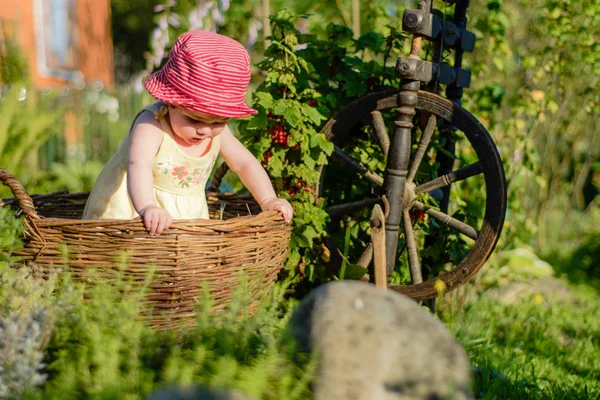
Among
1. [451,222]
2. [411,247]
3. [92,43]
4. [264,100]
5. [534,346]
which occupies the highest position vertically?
[92,43]

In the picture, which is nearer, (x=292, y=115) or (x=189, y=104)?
(x=189, y=104)

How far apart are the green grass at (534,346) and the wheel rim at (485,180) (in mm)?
345

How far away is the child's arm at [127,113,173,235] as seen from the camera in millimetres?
2139

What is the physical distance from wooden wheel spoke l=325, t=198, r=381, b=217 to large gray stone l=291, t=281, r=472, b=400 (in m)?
1.26

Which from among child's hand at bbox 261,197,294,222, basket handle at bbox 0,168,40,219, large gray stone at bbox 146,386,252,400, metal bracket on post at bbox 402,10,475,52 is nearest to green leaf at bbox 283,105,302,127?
child's hand at bbox 261,197,294,222

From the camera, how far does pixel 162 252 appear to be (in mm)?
2154

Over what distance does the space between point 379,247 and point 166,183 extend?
96 cm

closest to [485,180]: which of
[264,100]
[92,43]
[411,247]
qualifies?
[411,247]

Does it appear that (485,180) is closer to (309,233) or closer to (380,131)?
(380,131)

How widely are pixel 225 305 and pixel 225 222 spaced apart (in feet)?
A: 1.03

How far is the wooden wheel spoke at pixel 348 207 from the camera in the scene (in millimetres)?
2881

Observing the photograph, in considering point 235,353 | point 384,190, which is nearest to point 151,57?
point 384,190

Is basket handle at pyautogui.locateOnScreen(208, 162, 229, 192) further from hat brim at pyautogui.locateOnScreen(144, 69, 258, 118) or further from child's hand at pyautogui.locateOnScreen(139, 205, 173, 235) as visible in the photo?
child's hand at pyautogui.locateOnScreen(139, 205, 173, 235)

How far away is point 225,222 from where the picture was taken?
222cm
